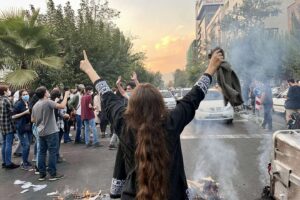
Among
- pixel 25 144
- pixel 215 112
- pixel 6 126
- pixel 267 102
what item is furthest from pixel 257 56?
pixel 6 126

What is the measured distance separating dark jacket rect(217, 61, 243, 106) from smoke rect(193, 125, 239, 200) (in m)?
2.80

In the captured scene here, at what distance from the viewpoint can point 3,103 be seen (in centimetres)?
809

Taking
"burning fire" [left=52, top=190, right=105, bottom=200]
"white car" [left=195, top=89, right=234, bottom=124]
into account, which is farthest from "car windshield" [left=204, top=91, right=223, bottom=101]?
"burning fire" [left=52, top=190, right=105, bottom=200]

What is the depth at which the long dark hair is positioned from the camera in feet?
7.47

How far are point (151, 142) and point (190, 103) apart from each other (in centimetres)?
43

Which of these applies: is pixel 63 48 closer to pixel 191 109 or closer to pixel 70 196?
pixel 70 196

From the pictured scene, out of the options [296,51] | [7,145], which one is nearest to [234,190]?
[7,145]

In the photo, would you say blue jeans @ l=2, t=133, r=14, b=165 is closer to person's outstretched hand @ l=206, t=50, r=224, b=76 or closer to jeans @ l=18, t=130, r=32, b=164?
jeans @ l=18, t=130, r=32, b=164

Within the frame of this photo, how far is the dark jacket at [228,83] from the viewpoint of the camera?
114 inches

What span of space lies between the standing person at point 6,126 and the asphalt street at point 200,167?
0.83 ft

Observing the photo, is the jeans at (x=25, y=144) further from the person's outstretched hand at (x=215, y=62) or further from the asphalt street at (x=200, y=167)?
the person's outstretched hand at (x=215, y=62)

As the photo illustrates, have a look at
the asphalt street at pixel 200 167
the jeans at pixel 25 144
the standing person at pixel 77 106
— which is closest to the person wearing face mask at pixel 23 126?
the jeans at pixel 25 144

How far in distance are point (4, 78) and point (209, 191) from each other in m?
8.84

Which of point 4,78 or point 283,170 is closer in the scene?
point 283,170
